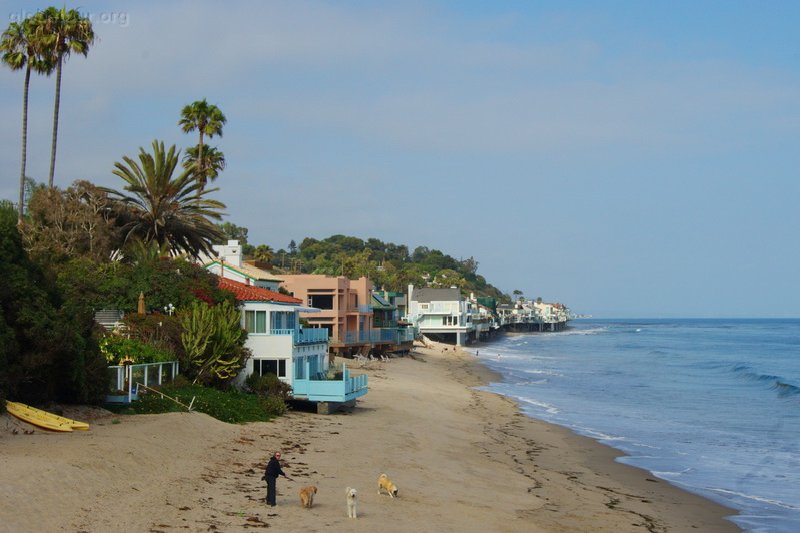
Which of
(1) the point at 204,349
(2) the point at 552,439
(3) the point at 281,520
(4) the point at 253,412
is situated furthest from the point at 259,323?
(3) the point at 281,520

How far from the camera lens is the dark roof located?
133 m

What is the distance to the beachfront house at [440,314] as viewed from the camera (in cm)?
13188

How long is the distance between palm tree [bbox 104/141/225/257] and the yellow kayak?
2225 centimetres

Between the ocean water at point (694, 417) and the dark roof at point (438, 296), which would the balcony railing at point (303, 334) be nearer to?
the ocean water at point (694, 417)

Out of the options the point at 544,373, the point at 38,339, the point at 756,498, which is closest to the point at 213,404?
the point at 38,339

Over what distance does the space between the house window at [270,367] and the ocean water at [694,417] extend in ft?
48.2

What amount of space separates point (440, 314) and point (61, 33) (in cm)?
9159

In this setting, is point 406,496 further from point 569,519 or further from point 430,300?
point 430,300

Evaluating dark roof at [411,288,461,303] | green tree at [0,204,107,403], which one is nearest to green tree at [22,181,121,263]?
green tree at [0,204,107,403]

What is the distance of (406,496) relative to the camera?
72.8 feet

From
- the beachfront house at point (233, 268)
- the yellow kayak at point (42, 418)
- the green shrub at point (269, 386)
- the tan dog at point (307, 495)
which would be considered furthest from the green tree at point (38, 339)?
the beachfront house at point (233, 268)

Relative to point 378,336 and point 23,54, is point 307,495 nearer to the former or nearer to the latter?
point 23,54

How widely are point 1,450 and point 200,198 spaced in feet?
97.9

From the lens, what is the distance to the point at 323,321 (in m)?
70.8
